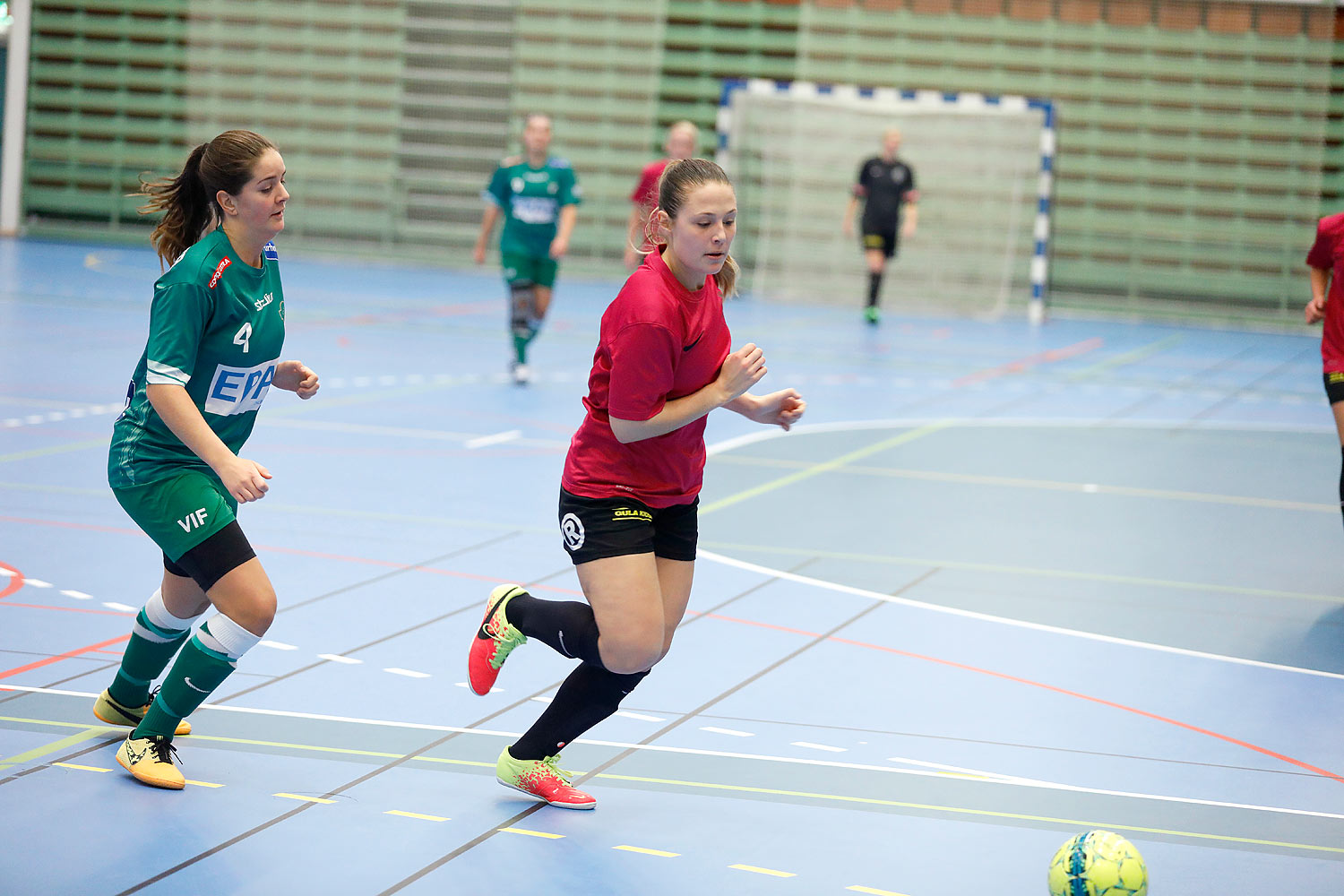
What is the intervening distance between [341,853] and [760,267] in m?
17.1

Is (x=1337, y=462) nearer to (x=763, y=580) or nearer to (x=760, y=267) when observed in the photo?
(x=763, y=580)

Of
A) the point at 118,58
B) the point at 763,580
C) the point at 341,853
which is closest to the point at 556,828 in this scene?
the point at 341,853

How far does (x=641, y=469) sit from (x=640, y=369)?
31 centimetres

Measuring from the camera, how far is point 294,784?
11.4 ft

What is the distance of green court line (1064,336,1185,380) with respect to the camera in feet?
43.4

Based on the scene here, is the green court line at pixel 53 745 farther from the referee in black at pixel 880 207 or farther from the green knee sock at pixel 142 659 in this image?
the referee in black at pixel 880 207

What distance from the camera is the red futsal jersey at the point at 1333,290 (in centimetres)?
598

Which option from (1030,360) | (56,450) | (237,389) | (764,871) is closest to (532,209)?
(56,450)

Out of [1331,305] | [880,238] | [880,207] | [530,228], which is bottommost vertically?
[1331,305]

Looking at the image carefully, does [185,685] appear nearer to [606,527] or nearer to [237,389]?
[237,389]

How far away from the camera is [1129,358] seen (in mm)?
14734

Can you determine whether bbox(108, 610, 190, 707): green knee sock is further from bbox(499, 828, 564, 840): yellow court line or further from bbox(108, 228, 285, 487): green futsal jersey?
bbox(499, 828, 564, 840): yellow court line

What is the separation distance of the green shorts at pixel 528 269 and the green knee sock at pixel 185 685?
7.48 metres

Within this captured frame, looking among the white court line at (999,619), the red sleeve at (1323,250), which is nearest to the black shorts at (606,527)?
the white court line at (999,619)
